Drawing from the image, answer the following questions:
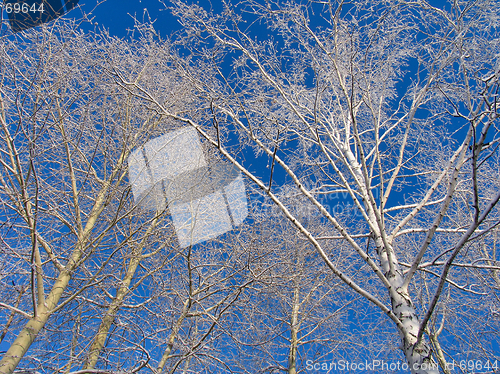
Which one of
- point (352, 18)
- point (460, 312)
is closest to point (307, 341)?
point (460, 312)

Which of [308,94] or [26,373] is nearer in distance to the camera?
[26,373]

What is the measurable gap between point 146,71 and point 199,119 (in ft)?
3.45

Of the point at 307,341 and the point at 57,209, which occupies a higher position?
the point at 57,209

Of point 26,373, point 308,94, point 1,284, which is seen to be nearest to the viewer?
point 26,373

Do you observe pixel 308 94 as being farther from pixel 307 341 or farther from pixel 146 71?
pixel 307 341

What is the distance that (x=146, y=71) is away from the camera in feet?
15.3

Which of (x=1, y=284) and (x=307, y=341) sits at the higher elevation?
(x=1, y=284)

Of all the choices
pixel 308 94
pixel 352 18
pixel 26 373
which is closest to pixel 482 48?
pixel 352 18

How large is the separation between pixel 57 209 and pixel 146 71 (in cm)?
248

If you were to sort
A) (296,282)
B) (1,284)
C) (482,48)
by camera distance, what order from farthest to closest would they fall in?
A: (296,282), (482,48), (1,284)

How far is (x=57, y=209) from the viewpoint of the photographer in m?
3.29

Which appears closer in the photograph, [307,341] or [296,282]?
[296,282]

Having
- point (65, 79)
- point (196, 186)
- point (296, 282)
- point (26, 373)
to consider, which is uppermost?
point (65, 79)

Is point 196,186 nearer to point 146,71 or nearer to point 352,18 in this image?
point 146,71
